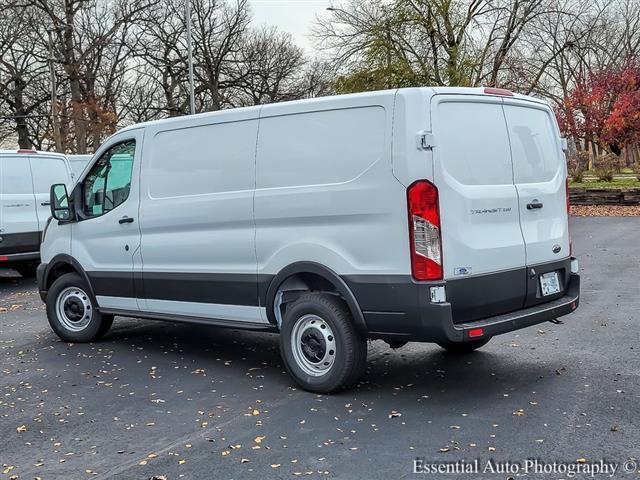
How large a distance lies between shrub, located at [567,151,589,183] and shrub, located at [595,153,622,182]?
563 millimetres

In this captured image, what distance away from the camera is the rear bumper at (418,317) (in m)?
4.73

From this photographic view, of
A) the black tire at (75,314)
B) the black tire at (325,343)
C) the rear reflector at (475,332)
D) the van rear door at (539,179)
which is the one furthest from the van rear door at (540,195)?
the black tire at (75,314)

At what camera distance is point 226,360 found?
21.3 ft

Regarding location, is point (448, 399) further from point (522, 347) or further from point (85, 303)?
point (85, 303)

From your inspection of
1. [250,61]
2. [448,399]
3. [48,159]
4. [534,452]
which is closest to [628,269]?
[448,399]

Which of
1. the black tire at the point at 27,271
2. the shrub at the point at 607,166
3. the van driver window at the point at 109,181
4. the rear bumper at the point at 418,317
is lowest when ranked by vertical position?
the black tire at the point at 27,271

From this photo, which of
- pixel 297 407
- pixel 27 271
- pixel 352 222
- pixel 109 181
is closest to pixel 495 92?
pixel 352 222

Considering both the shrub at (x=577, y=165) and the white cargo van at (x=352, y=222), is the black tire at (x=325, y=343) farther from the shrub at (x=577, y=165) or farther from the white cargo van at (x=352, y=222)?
the shrub at (x=577, y=165)

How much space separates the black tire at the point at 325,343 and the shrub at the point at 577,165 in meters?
24.8

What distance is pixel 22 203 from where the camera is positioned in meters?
11.6

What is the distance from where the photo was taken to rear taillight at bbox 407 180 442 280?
4.73 meters

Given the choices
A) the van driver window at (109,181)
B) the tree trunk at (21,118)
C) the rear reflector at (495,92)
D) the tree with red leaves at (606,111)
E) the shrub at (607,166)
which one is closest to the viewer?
the rear reflector at (495,92)

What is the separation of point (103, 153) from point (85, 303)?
1.57 meters

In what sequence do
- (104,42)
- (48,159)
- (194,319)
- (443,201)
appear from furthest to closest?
(104,42) → (48,159) → (194,319) → (443,201)
